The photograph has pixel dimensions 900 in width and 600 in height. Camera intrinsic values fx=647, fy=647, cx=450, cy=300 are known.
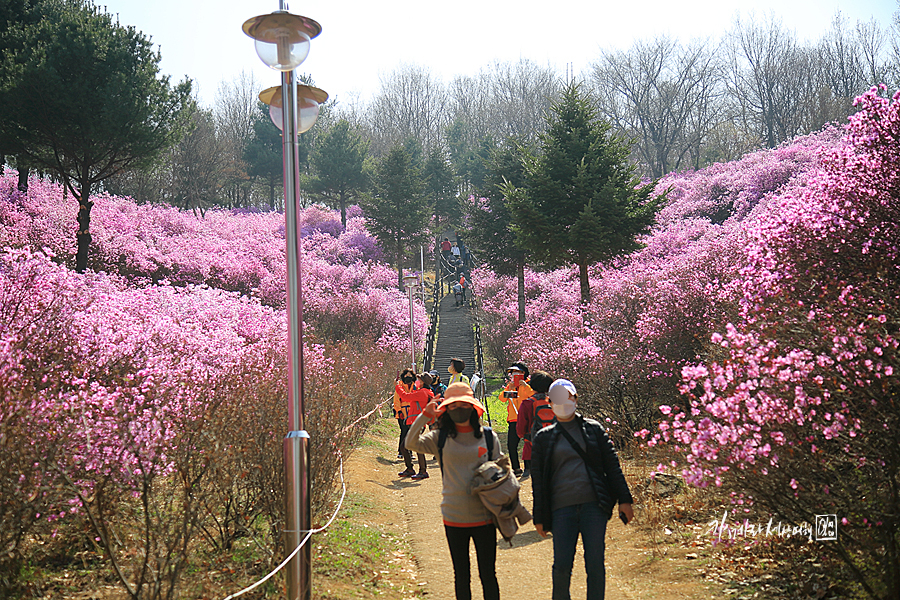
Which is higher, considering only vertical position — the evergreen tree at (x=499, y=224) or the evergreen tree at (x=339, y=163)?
the evergreen tree at (x=339, y=163)

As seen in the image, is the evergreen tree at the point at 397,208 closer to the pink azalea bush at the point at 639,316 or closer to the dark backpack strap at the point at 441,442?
the pink azalea bush at the point at 639,316

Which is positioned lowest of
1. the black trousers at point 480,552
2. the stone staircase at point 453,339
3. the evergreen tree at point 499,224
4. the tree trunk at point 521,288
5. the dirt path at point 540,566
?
the dirt path at point 540,566

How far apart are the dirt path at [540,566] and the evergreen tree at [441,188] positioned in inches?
1516

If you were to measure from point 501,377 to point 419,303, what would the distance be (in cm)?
864

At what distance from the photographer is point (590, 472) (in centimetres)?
411

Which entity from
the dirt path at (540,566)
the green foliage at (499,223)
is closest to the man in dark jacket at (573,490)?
the dirt path at (540,566)

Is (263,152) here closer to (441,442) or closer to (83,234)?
(83,234)

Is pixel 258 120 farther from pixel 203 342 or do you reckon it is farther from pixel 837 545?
pixel 837 545

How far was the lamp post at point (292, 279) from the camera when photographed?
4312 millimetres

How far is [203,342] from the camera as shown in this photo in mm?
9641

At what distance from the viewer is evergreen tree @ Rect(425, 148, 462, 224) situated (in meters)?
46.2

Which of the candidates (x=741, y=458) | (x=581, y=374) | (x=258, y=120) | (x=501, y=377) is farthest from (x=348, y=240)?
(x=741, y=458)

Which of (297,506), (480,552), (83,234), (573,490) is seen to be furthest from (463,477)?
(83,234)

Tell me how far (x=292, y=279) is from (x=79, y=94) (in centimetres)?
1622
